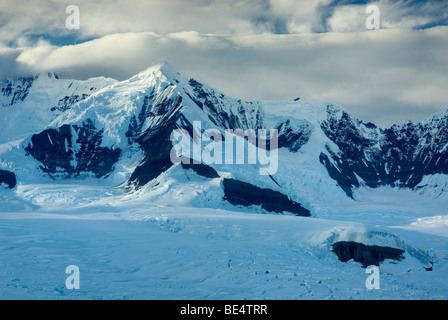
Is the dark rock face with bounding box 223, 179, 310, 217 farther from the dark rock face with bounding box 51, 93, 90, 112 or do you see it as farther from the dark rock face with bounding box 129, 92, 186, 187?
the dark rock face with bounding box 51, 93, 90, 112

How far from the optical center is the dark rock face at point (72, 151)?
130 meters

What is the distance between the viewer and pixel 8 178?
386ft

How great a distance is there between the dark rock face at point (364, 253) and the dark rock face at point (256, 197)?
43.2 meters

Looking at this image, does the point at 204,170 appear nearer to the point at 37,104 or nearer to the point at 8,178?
the point at 8,178

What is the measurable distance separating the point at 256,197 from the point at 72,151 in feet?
205

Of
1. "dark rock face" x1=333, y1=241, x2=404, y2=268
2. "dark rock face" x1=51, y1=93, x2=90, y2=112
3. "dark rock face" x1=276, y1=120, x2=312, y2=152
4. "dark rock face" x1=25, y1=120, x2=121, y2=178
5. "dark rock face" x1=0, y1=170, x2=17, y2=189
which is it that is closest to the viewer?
"dark rock face" x1=333, y1=241, x2=404, y2=268

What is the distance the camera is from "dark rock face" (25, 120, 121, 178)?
426 ft

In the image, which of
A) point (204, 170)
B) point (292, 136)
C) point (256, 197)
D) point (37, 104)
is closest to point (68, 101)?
point (37, 104)

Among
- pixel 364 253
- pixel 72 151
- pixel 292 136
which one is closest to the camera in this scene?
pixel 364 253

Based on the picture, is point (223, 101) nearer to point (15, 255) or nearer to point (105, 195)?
point (105, 195)

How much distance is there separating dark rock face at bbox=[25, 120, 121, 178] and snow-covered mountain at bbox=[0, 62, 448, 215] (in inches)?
10.8

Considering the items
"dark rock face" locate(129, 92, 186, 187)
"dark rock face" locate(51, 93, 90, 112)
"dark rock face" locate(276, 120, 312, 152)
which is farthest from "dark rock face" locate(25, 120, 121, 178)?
"dark rock face" locate(276, 120, 312, 152)

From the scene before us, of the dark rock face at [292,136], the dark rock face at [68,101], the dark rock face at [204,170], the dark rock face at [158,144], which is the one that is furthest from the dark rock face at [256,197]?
the dark rock face at [68,101]
